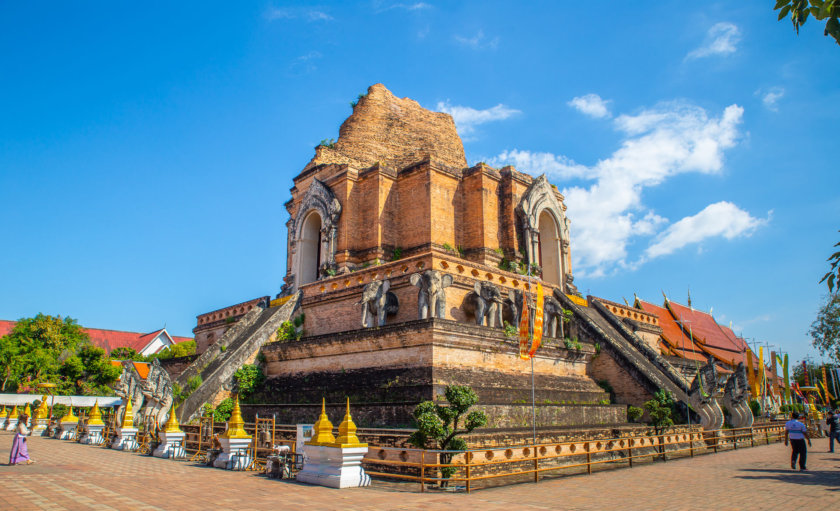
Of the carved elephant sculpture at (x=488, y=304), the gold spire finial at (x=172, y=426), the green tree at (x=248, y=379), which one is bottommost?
the gold spire finial at (x=172, y=426)

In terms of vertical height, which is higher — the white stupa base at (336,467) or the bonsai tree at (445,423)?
the bonsai tree at (445,423)

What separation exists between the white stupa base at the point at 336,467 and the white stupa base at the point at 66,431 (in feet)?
43.9

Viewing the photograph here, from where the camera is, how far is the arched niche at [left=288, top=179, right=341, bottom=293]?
2094 centimetres

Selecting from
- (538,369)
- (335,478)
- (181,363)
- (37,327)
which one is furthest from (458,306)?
(37,327)

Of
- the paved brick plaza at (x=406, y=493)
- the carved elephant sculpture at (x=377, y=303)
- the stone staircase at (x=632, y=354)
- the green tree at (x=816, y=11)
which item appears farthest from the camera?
the carved elephant sculpture at (x=377, y=303)

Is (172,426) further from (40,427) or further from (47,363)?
(47,363)

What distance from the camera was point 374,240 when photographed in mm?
20422

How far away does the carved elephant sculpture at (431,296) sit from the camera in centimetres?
1493

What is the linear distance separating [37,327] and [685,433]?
29.5 meters

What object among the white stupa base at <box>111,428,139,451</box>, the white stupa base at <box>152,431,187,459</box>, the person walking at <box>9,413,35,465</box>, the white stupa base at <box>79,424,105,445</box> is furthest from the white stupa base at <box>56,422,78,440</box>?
the person walking at <box>9,413,35,465</box>

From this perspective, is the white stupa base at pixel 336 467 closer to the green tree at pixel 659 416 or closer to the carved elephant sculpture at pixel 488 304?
the green tree at pixel 659 416

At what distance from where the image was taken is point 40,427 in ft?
68.7

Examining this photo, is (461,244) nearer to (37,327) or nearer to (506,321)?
(506,321)

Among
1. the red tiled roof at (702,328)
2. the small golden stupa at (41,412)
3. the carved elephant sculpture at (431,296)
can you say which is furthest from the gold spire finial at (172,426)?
the red tiled roof at (702,328)
